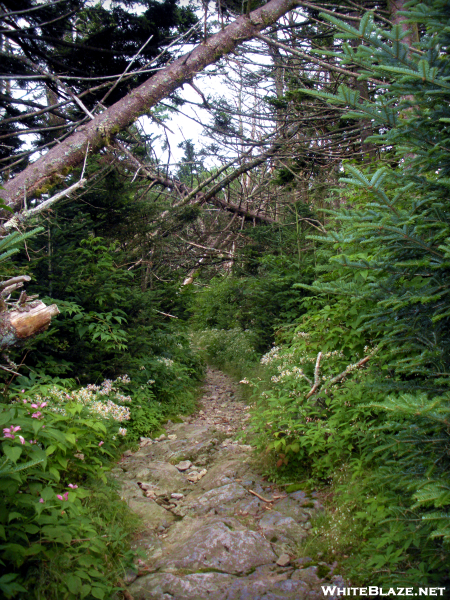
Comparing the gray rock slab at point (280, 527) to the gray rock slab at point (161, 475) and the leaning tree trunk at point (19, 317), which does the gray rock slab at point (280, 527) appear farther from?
the leaning tree trunk at point (19, 317)

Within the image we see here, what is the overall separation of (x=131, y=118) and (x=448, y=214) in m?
5.63

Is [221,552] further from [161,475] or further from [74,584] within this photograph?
[161,475]

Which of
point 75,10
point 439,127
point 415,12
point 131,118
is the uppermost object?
point 75,10

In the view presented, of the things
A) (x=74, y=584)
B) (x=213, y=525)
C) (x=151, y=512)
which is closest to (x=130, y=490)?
(x=151, y=512)

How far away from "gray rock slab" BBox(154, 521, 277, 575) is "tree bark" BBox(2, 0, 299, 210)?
4.72 meters

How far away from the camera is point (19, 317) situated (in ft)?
12.1

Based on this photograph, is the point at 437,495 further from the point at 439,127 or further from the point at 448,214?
the point at 439,127

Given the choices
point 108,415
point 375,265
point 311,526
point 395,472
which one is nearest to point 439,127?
point 375,265

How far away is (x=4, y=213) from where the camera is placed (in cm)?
538

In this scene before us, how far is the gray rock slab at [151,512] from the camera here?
12.0ft

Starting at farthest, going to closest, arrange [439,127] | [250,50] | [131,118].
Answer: [250,50], [131,118], [439,127]

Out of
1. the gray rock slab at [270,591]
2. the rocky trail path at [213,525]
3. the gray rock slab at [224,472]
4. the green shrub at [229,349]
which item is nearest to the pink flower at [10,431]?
the rocky trail path at [213,525]

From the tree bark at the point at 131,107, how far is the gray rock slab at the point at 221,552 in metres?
4.72

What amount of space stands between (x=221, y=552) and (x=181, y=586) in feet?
1.43
